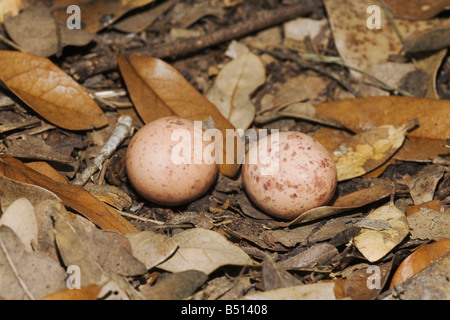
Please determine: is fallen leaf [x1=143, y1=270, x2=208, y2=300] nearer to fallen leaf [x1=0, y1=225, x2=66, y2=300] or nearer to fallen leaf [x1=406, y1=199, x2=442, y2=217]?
fallen leaf [x1=0, y1=225, x2=66, y2=300]

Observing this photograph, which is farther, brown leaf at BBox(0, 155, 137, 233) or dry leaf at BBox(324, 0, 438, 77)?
dry leaf at BBox(324, 0, 438, 77)

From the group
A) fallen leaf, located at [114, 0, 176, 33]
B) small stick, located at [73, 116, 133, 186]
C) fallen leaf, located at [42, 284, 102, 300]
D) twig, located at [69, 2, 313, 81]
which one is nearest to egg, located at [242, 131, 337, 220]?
small stick, located at [73, 116, 133, 186]

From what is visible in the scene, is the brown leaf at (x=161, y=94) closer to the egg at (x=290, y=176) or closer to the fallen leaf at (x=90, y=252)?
the egg at (x=290, y=176)

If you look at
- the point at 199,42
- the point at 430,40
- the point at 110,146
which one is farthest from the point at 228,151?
the point at 430,40

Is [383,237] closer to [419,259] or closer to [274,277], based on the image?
[419,259]

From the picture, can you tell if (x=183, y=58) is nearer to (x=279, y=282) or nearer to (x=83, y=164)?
(x=83, y=164)

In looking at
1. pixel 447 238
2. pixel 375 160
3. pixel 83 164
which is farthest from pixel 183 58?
pixel 447 238

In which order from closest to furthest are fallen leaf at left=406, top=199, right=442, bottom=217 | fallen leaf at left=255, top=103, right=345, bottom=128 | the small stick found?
fallen leaf at left=406, top=199, right=442, bottom=217 → the small stick → fallen leaf at left=255, top=103, right=345, bottom=128
